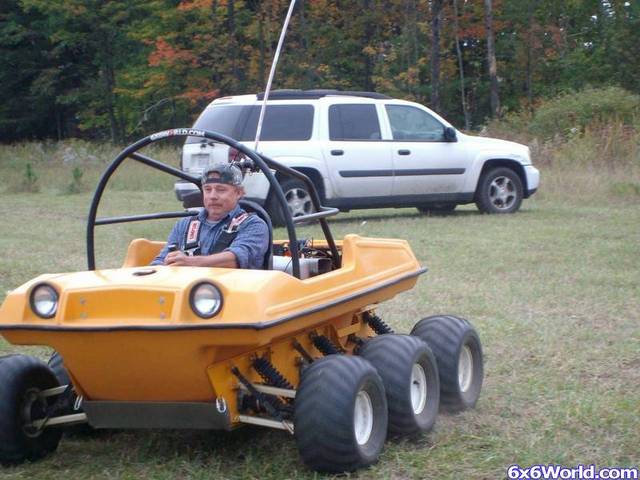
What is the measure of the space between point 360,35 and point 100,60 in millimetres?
11609

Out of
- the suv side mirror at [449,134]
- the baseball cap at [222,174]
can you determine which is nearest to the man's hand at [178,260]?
the baseball cap at [222,174]

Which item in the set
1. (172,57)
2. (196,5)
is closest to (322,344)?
(196,5)

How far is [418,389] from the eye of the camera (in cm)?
543

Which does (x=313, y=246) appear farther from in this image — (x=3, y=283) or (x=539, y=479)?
(x=3, y=283)

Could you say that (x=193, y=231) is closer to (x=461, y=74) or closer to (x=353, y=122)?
(x=353, y=122)

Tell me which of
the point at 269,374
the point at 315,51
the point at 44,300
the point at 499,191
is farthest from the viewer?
the point at 315,51

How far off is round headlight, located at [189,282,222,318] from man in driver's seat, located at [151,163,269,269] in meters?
0.72

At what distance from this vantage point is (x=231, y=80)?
35.4 m

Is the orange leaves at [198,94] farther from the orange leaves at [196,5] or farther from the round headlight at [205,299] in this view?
the round headlight at [205,299]

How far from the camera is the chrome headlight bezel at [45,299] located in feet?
15.2

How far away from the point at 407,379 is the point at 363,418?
1.21 ft

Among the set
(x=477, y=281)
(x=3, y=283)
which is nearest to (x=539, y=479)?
(x=477, y=281)

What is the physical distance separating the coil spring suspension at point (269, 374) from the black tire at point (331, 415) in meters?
0.14

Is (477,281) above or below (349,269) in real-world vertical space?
below
